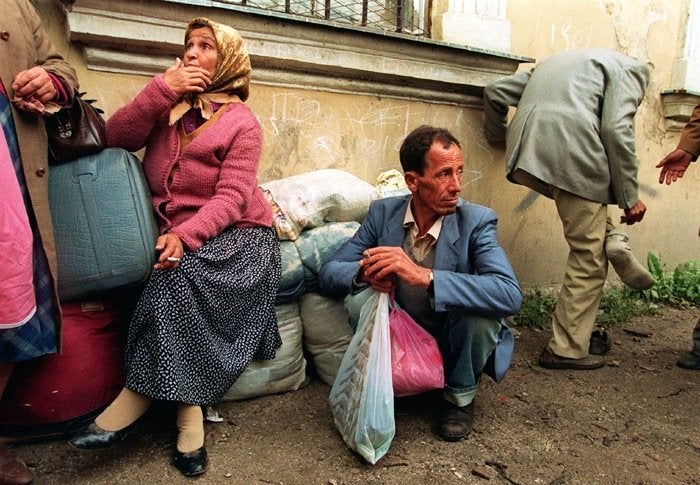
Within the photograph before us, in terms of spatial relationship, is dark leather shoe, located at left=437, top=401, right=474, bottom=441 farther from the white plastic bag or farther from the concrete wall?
the concrete wall

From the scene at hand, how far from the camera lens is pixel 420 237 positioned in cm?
235

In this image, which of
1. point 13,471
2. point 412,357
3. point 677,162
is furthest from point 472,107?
point 13,471

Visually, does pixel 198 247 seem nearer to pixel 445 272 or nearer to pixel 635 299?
pixel 445 272

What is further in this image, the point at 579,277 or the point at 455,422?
the point at 579,277

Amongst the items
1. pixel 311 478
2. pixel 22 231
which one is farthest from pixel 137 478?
pixel 22 231

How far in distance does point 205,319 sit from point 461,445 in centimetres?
109

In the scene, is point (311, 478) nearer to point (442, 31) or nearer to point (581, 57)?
point (581, 57)

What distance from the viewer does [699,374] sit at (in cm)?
308

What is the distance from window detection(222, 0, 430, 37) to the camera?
315cm

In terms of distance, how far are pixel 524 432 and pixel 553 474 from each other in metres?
0.30

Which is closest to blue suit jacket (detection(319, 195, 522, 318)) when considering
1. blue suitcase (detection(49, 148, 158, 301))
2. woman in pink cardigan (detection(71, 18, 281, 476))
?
woman in pink cardigan (detection(71, 18, 281, 476))

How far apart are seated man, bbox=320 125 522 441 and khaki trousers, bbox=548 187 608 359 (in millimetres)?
908

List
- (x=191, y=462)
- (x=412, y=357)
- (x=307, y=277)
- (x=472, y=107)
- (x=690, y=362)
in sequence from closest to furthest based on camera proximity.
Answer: (x=191, y=462) → (x=412, y=357) → (x=307, y=277) → (x=690, y=362) → (x=472, y=107)

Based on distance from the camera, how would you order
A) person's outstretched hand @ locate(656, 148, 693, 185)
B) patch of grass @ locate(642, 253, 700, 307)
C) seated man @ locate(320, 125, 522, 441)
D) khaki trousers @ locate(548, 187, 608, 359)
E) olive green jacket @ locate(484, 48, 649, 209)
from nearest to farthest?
seated man @ locate(320, 125, 522, 441), olive green jacket @ locate(484, 48, 649, 209), khaki trousers @ locate(548, 187, 608, 359), person's outstretched hand @ locate(656, 148, 693, 185), patch of grass @ locate(642, 253, 700, 307)
